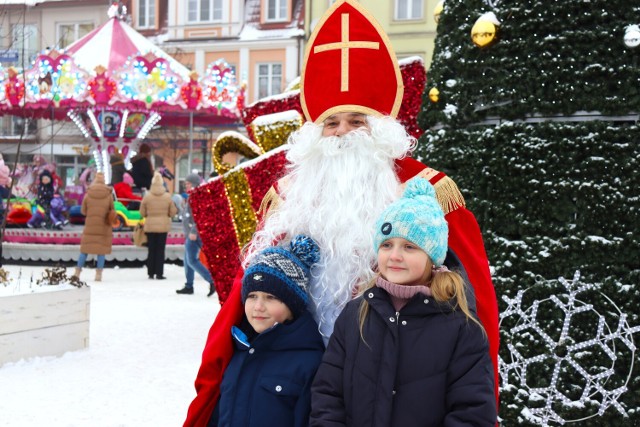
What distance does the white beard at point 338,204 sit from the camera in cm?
261

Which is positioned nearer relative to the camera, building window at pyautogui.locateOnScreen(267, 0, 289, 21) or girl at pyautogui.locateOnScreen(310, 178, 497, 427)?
girl at pyautogui.locateOnScreen(310, 178, 497, 427)

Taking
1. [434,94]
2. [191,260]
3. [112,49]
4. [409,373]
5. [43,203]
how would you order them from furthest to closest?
[112,49] → [43,203] → [191,260] → [434,94] → [409,373]

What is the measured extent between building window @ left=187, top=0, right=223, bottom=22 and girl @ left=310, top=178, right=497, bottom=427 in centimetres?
2834

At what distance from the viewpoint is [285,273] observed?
248cm

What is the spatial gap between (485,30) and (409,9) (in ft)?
74.9

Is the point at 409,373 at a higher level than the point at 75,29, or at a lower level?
lower

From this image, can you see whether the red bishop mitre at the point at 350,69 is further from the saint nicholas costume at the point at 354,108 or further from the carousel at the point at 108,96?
the carousel at the point at 108,96

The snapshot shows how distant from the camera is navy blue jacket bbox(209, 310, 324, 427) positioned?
242 centimetres

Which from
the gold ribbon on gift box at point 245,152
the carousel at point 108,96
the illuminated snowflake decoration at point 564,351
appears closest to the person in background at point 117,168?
the carousel at point 108,96

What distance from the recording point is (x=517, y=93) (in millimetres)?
3699

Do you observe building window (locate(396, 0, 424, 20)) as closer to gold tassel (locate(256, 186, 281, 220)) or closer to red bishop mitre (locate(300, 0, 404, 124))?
red bishop mitre (locate(300, 0, 404, 124))

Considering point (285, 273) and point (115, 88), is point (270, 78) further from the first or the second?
point (285, 273)

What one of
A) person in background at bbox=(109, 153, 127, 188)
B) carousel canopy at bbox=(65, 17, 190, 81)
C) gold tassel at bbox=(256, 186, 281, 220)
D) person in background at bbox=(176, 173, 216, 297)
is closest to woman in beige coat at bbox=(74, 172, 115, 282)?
person in background at bbox=(176, 173, 216, 297)

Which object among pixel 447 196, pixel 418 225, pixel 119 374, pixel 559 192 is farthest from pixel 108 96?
pixel 418 225
